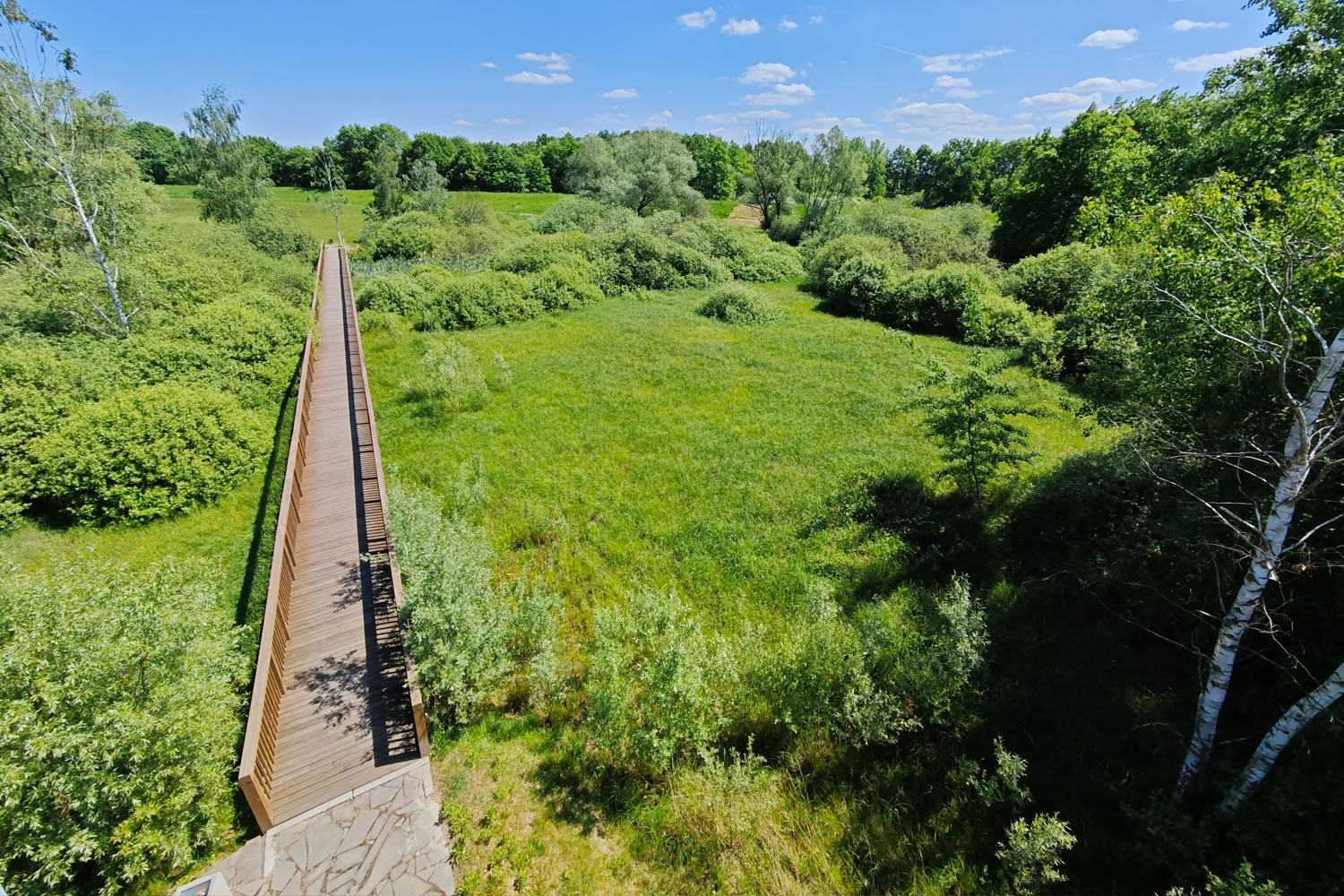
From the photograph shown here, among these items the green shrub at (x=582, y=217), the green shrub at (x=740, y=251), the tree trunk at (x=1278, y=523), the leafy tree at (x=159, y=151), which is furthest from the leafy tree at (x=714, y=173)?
the tree trunk at (x=1278, y=523)

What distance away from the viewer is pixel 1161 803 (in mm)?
5352

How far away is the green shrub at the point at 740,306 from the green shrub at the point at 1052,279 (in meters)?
10.6

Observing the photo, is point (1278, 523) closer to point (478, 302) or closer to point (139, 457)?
point (139, 457)

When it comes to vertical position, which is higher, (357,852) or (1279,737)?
(1279,737)

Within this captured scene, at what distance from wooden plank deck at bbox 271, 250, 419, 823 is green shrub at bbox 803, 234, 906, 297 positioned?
25389 millimetres

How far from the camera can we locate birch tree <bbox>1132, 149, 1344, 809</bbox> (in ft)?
15.3

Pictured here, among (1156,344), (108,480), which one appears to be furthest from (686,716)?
(108,480)

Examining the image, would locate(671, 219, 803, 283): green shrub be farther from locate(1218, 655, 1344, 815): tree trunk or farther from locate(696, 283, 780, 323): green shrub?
locate(1218, 655, 1344, 815): tree trunk

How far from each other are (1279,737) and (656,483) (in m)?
10.6

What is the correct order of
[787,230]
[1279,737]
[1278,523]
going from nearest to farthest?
[1278,523]
[1279,737]
[787,230]

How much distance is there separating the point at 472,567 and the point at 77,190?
754 inches

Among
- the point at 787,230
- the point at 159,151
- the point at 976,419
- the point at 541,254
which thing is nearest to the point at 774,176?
the point at 787,230

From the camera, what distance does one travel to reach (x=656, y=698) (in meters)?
6.77

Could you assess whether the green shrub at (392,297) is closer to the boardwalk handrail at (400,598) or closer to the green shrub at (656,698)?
the boardwalk handrail at (400,598)
